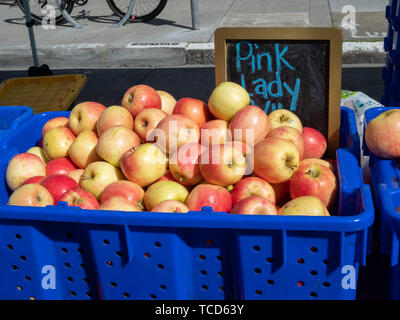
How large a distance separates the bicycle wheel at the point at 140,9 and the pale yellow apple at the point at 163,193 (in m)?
6.88

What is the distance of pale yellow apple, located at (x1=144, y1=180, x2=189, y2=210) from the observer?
2.03 metres

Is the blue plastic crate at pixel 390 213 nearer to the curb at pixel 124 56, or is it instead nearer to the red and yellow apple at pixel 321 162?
the red and yellow apple at pixel 321 162

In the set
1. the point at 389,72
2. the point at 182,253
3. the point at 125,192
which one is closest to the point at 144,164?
the point at 125,192

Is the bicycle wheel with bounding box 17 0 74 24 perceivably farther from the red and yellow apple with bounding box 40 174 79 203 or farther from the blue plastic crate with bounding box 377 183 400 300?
the blue plastic crate with bounding box 377 183 400 300

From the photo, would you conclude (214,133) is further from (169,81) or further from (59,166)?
(169,81)

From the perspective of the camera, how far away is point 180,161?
209cm

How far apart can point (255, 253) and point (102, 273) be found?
1.74 ft

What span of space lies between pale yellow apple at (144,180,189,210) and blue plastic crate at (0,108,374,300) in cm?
42

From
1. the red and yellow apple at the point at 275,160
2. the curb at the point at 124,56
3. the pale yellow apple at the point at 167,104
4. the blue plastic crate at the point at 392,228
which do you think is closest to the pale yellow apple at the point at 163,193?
the red and yellow apple at the point at 275,160

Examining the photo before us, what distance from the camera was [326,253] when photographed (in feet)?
5.01

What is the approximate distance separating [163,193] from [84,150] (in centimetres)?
57
